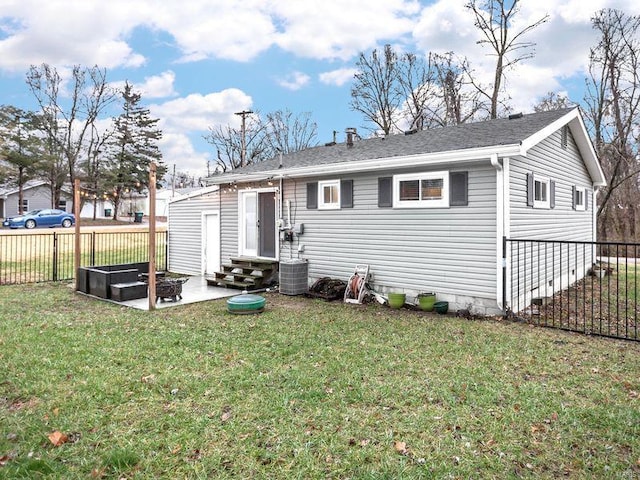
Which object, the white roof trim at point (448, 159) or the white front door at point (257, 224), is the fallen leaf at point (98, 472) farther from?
the white front door at point (257, 224)

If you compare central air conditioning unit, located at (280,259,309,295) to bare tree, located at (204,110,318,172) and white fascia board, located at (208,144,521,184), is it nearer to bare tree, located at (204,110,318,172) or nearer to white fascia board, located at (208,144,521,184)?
white fascia board, located at (208,144,521,184)

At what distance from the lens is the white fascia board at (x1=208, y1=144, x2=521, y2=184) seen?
6773 mm

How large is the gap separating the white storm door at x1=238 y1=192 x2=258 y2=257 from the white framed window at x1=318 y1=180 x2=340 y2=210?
222 centimetres

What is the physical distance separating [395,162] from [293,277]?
3434 mm

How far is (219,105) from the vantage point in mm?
30391

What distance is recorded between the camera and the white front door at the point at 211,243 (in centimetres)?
1196

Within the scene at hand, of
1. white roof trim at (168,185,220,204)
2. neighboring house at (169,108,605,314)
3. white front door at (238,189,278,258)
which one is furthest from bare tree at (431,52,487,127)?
white roof trim at (168,185,220,204)

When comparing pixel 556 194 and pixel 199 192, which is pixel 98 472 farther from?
pixel 556 194

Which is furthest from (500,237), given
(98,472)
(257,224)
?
(98,472)

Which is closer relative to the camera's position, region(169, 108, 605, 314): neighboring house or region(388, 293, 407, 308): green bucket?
region(169, 108, 605, 314): neighboring house

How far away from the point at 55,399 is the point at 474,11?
20463mm

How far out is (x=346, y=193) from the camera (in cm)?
907

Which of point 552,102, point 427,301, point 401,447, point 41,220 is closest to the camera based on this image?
point 401,447

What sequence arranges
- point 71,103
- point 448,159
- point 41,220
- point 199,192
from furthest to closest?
1. point 71,103
2. point 41,220
3. point 199,192
4. point 448,159
